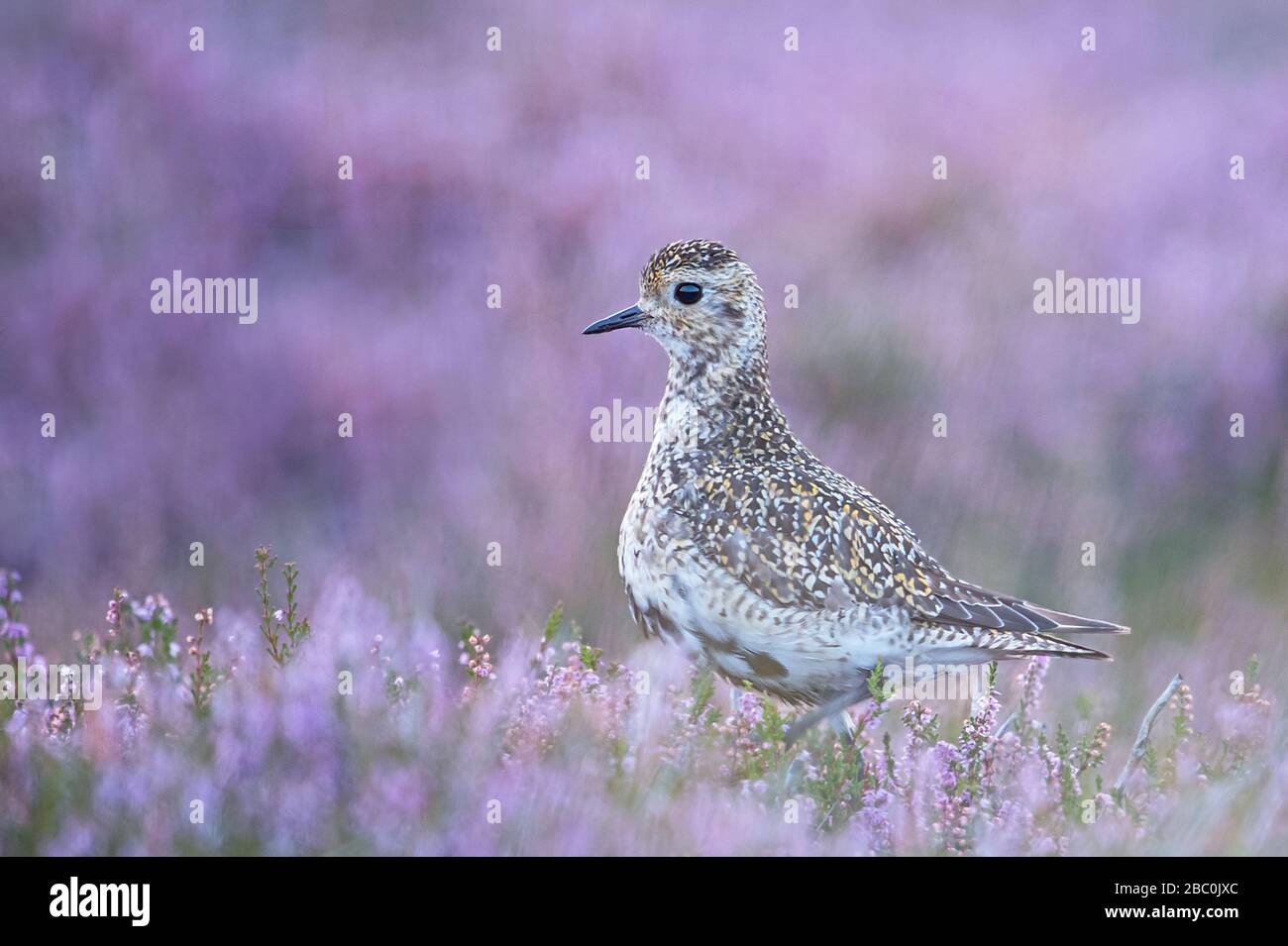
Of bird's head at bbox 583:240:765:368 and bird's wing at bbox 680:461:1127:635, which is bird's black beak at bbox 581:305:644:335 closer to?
bird's head at bbox 583:240:765:368

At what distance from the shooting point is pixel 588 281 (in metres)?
9.65

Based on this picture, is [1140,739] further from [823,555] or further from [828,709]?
[823,555]

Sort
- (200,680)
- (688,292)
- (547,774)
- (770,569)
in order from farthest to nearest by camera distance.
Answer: (688,292) < (770,569) < (200,680) < (547,774)

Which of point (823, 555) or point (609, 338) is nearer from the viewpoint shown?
point (823, 555)

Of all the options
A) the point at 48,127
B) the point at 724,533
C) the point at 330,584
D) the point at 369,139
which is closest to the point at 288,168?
the point at 369,139

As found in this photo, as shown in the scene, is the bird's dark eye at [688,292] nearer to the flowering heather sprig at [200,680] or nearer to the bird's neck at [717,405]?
the bird's neck at [717,405]

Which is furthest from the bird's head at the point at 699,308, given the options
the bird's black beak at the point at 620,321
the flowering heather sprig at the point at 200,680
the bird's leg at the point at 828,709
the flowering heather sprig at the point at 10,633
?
the flowering heather sprig at the point at 10,633

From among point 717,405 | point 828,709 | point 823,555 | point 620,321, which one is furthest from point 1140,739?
point 620,321

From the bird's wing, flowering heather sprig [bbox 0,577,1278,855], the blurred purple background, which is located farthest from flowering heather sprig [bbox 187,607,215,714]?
the blurred purple background

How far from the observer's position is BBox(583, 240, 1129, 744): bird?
5.50 m

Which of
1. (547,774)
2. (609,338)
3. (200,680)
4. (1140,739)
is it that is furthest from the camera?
(609,338)

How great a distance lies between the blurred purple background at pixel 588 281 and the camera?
329 inches

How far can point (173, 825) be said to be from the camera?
176 inches

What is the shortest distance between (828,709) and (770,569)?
1.90 feet
